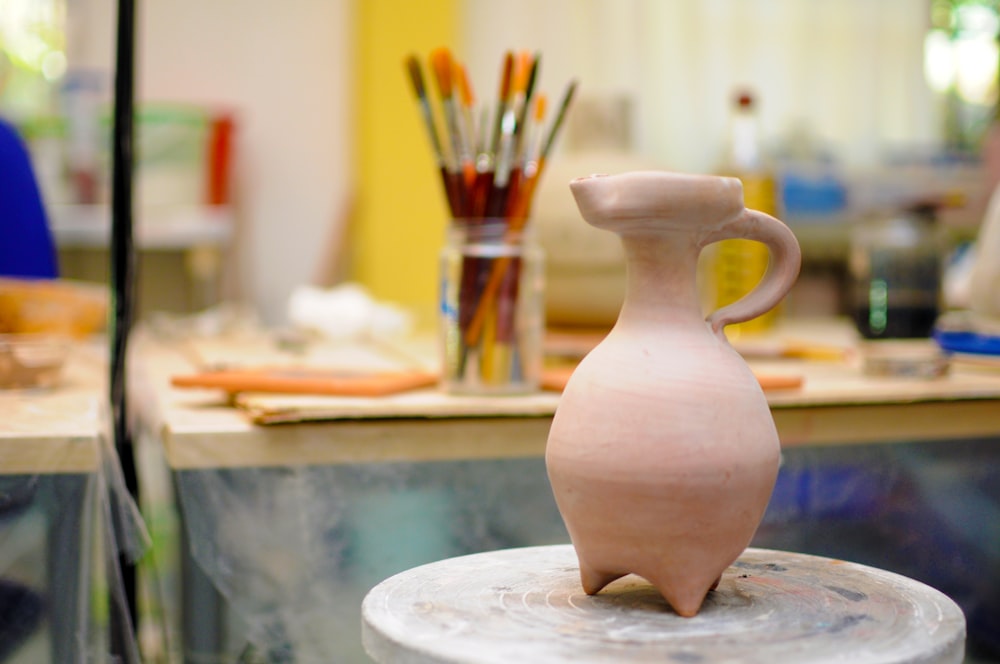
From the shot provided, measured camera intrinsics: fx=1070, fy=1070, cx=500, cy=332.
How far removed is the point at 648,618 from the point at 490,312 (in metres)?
0.52

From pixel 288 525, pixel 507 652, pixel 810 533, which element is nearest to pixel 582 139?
pixel 810 533

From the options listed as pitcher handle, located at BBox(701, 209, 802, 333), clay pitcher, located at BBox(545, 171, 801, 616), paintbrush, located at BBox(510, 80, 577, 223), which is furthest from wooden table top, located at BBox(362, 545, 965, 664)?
paintbrush, located at BBox(510, 80, 577, 223)

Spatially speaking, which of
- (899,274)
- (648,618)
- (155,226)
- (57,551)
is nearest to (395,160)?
(155,226)

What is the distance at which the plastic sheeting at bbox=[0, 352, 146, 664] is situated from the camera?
83 cm

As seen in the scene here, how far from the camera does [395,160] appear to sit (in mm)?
3830

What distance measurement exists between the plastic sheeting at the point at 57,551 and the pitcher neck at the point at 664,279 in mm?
462

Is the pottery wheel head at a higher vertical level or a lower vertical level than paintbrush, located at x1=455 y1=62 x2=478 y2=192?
lower

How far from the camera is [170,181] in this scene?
3.41 metres

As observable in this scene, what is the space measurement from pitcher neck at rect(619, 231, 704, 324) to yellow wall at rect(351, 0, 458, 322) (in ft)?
10.3

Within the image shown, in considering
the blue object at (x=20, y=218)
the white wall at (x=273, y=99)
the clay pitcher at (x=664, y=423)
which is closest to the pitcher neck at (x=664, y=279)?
the clay pitcher at (x=664, y=423)

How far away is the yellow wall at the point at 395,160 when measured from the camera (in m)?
3.78

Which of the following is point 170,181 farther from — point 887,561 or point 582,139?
point 887,561

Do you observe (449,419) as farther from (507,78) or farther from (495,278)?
(507,78)

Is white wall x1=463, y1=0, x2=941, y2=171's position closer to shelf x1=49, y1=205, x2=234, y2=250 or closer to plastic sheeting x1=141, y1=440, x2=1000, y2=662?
shelf x1=49, y1=205, x2=234, y2=250
